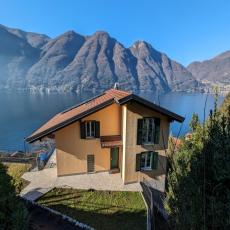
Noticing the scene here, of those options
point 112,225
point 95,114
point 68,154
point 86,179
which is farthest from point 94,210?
point 95,114

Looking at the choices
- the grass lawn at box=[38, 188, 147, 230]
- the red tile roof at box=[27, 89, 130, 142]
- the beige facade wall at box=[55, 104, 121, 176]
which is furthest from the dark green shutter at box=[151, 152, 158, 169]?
the red tile roof at box=[27, 89, 130, 142]

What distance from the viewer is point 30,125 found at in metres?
67.0

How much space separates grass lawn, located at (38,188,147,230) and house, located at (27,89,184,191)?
2429 mm

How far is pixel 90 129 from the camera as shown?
59.7 feet

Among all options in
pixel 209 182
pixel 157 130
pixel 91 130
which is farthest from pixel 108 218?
pixel 209 182

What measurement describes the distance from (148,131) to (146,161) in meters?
3.01

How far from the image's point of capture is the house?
16.7m

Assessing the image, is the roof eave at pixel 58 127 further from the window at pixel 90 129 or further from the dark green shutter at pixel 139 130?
the dark green shutter at pixel 139 130

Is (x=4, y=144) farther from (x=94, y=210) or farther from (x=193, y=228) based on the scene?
(x=193, y=228)

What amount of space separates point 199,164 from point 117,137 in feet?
45.1

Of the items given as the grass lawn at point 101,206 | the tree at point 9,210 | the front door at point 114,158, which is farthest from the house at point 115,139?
the tree at point 9,210

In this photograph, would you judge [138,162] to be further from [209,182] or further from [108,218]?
[209,182]

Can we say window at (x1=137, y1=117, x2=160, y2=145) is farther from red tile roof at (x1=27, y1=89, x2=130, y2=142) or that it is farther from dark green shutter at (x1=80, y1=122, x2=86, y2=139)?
dark green shutter at (x1=80, y1=122, x2=86, y2=139)

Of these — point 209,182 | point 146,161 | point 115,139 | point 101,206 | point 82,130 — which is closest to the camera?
point 209,182
